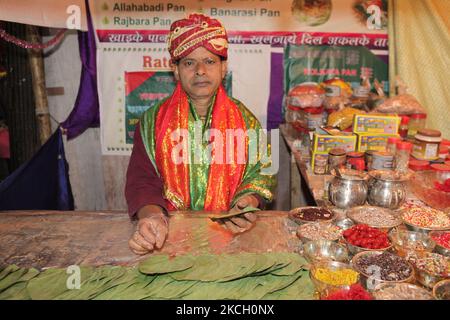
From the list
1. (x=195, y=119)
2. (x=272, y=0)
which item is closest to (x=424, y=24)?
(x=272, y=0)

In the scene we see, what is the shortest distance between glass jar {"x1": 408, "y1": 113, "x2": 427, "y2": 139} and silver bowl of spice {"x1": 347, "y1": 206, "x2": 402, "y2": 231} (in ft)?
4.50

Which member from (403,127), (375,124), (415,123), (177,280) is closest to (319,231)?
(177,280)

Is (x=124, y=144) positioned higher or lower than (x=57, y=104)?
lower

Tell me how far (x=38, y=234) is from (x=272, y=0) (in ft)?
8.54

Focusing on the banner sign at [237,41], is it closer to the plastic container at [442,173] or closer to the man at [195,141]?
the man at [195,141]

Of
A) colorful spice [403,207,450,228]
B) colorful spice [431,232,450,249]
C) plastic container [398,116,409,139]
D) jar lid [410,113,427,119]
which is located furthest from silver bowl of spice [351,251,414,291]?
jar lid [410,113,427,119]

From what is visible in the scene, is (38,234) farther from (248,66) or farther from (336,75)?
(336,75)

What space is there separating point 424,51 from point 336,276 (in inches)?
101

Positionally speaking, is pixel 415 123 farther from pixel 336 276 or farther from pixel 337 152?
pixel 336 276

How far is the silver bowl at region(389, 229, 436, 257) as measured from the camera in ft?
4.73

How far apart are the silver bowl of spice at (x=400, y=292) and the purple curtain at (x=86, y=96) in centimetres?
294

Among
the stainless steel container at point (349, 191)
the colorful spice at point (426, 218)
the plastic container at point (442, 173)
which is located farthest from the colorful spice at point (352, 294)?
the plastic container at point (442, 173)

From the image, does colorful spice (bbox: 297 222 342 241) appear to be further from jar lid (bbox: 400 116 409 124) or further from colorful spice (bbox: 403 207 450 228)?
jar lid (bbox: 400 116 409 124)
